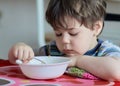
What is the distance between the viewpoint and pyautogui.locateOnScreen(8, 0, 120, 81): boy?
911mm

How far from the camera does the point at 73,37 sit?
99 centimetres

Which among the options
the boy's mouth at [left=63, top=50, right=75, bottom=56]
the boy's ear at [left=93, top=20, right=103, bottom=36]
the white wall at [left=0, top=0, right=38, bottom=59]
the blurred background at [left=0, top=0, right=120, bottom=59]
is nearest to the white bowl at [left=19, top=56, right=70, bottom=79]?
the boy's mouth at [left=63, top=50, right=75, bottom=56]

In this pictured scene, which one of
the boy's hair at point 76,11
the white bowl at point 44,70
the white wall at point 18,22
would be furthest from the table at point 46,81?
the white wall at point 18,22

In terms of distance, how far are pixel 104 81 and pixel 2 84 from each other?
0.28m

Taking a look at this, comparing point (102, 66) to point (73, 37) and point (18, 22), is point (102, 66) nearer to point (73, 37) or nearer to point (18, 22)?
point (73, 37)

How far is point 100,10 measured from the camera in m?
1.08

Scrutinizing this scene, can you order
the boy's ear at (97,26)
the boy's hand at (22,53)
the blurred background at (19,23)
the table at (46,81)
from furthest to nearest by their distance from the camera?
the blurred background at (19,23), the boy's ear at (97,26), the boy's hand at (22,53), the table at (46,81)

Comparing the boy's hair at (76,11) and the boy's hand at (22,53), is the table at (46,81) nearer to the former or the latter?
the boy's hand at (22,53)

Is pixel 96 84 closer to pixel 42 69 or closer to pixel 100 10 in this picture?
pixel 42 69

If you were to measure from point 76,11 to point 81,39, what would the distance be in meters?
0.09

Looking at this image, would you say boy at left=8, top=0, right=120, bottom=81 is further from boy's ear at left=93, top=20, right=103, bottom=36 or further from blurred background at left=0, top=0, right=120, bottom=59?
blurred background at left=0, top=0, right=120, bottom=59

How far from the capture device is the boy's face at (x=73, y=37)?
974 millimetres

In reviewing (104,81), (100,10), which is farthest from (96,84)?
(100,10)

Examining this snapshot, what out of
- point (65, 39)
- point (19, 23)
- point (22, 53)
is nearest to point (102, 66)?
point (65, 39)
